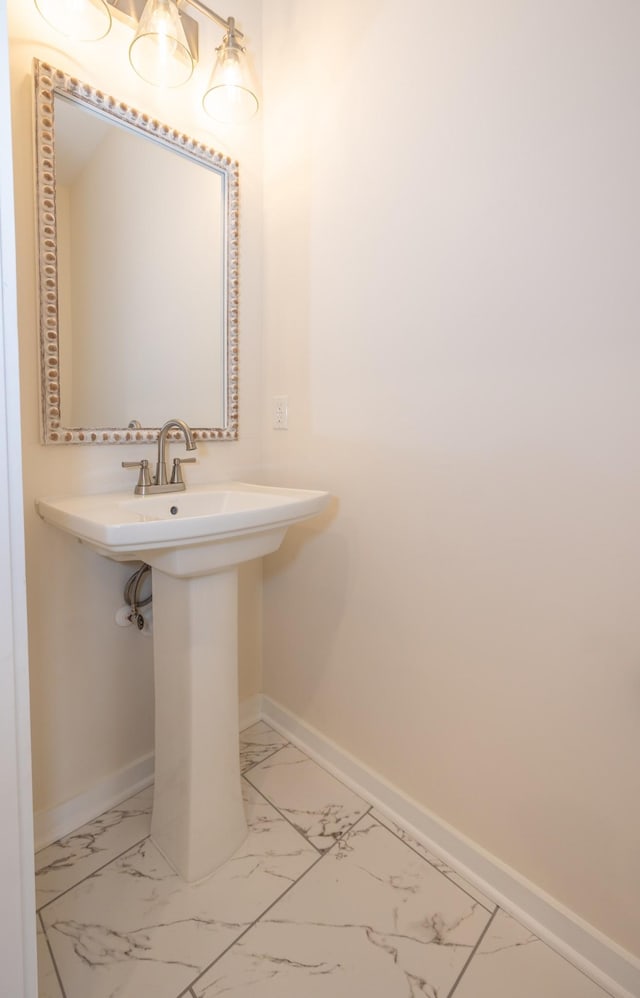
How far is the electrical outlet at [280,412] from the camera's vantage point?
158cm

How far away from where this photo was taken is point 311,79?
1408mm

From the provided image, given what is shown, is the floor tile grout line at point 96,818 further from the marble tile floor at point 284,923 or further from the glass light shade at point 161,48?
the glass light shade at point 161,48

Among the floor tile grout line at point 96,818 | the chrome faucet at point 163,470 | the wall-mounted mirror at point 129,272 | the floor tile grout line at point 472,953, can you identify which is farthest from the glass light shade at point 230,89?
the floor tile grout line at point 472,953

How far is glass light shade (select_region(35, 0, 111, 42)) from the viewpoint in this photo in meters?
1.08

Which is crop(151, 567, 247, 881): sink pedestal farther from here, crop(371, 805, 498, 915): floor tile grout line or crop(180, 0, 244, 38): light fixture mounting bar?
crop(180, 0, 244, 38): light fixture mounting bar

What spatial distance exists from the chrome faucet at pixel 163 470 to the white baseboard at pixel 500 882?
0.93 m

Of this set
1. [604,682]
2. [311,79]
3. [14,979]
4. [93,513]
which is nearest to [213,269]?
[311,79]

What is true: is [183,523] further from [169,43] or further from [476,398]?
[169,43]

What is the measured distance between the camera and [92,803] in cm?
133

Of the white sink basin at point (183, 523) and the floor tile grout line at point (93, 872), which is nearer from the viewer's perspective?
A: the white sink basin at point (183, 523)

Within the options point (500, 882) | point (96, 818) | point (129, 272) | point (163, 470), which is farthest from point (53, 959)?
point (129, 272)

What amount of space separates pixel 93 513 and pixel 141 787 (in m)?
0.94

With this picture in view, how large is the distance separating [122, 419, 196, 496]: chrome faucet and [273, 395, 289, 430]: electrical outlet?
345 millimetres

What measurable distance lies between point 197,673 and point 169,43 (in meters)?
1.57
